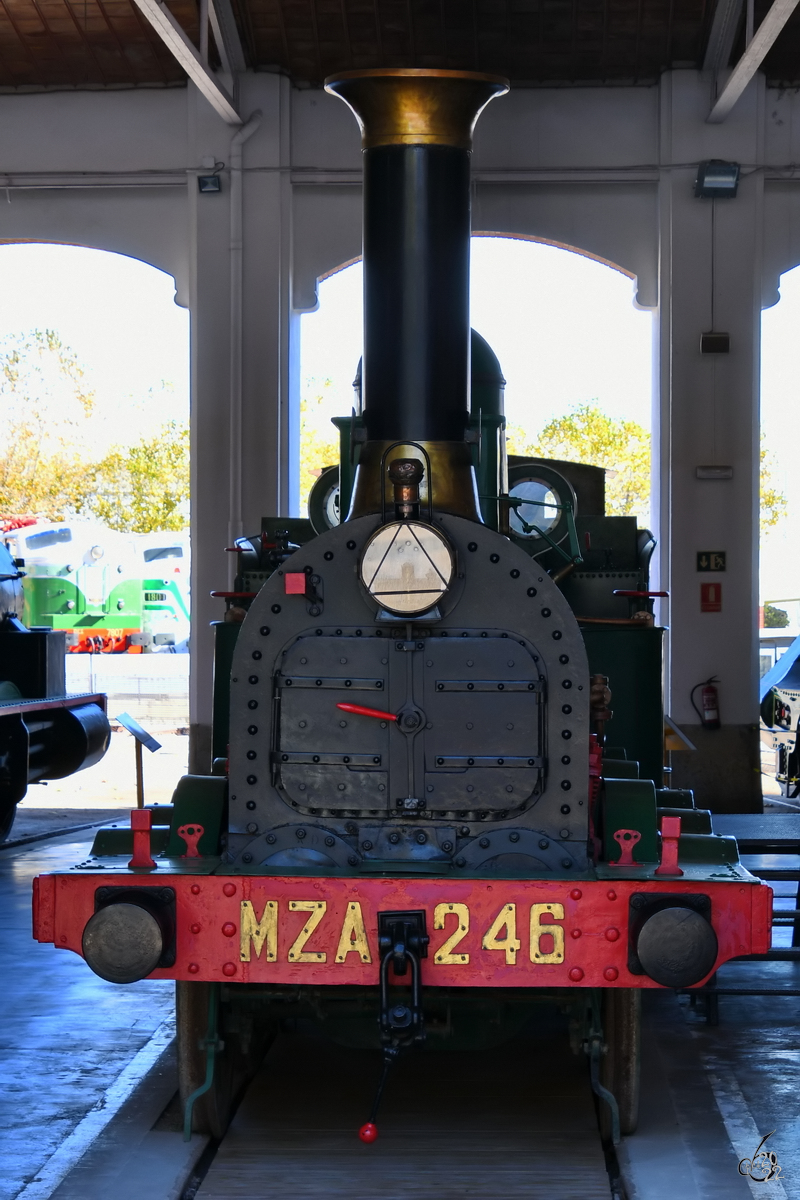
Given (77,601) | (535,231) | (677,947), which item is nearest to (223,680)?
(677,947)

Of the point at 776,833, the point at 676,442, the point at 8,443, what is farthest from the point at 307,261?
the point at 8,443

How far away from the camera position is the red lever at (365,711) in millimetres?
3479

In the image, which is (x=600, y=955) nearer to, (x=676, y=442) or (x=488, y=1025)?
(x=488, y=1025)

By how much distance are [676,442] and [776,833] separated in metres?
5.05

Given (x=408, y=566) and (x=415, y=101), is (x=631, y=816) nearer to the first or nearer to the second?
(x=408, y=566)

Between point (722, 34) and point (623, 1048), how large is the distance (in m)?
8.35

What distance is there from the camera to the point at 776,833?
19.1 ft

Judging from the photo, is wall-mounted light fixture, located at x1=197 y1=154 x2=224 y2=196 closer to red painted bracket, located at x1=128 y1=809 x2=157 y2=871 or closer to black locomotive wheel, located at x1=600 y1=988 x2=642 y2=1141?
red painted bracket, located at x1=128 y1=809 x2=157 y2=871

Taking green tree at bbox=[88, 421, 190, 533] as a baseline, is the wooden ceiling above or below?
above

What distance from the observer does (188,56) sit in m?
9.02

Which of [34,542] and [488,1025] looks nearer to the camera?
[488,1025]

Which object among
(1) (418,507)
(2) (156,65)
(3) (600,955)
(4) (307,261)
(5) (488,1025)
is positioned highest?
Result: (2) (156,65)

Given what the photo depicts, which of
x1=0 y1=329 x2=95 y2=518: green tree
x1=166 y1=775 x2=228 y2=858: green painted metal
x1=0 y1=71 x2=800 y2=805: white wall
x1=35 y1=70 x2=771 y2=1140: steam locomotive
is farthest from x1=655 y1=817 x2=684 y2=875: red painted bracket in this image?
x1=0 y1=329 x2=95 y2=518: green tree

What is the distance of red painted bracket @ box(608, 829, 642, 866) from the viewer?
11.5 feet
